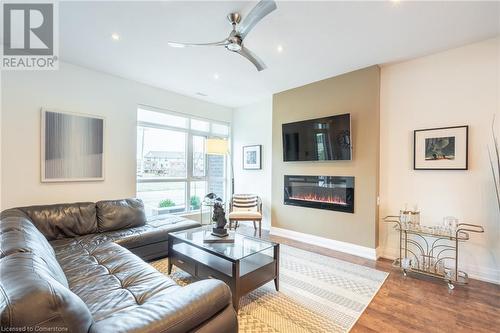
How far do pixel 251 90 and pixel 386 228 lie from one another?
130 inches

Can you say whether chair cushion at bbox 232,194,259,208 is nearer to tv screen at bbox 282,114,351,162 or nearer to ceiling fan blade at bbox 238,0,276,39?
tv screen at bbox 282,114,351,162

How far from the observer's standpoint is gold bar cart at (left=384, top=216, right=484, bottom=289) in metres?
2.68

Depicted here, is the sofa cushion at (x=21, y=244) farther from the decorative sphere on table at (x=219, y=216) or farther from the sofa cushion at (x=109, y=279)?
the decorative sphere on table at (x=219, y=216)

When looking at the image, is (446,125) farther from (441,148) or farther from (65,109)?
(65,109)

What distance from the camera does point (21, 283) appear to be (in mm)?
930

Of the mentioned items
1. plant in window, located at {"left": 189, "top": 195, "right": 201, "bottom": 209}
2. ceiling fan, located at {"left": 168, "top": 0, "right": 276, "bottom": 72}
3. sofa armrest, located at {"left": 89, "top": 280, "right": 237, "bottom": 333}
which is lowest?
plant in window, located at {"left": 189, "top": 195, "right": 201, "bottom": 209}

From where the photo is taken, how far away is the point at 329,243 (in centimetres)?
380

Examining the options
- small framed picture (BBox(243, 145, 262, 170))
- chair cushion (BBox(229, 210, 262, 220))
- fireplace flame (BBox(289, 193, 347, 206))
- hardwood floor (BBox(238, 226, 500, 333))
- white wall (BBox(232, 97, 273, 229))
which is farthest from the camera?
small framed picture (BBox(243, 145, 262, 170))

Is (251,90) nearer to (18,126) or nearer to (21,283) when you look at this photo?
(18,126)

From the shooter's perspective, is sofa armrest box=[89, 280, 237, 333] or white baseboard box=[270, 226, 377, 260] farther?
white baseboard box=[270, 226, 377, 260]

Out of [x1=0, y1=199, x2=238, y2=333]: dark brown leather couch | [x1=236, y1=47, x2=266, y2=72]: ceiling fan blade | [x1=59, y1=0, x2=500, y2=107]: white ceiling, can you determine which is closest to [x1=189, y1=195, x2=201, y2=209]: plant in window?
[x1=0, y1=199, x2=238, y2=333]: dark brown leather couch

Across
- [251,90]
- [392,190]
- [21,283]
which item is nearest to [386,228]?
[392,190]

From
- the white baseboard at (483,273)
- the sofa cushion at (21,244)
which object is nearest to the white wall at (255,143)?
the white baseboard at (483,273)

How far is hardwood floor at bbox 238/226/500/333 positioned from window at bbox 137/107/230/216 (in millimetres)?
3763
